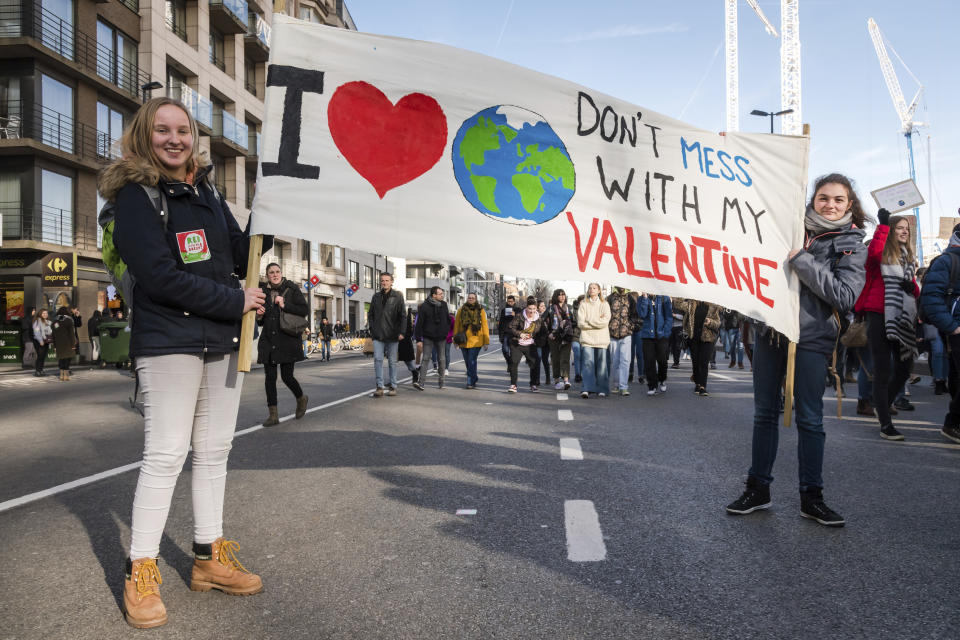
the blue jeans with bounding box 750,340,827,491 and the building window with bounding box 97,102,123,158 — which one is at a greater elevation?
the building window with bounding box 97,102,123,158

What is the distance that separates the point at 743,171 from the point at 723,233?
446 mm

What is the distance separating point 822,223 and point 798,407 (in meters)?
1.03

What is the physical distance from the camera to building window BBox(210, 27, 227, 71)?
36281 mm

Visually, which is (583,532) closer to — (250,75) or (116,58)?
(116,58)

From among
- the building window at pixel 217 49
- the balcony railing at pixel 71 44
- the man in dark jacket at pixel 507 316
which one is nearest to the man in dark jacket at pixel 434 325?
the man in dark jacket at pixel 507 316

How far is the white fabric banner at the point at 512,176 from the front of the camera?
3.72m

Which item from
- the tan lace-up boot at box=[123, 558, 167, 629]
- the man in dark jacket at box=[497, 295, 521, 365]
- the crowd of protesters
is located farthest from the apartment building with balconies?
the tan lace-up boot at box=[123, 558, 167, 629]

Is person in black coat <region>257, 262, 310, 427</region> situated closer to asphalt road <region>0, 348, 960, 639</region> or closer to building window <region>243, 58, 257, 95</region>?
asphalt road <region>0, 348, 960, 639</region>

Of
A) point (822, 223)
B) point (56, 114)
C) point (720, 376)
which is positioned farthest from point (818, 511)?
point (56, 114)

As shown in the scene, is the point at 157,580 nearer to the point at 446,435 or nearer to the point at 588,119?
the point at 588,119

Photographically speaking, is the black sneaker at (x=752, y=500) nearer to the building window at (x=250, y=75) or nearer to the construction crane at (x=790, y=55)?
the building window at (x=250, y=75)

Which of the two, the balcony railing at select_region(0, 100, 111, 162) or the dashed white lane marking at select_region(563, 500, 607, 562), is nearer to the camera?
the dashed white lane marking at select_region(563, 500, 607, 562)

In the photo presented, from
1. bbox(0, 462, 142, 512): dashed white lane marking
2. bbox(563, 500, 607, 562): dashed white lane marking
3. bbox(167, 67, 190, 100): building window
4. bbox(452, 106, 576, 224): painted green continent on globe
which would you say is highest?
bbox(167, 67, 190, 100): building window

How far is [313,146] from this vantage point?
3.72m
